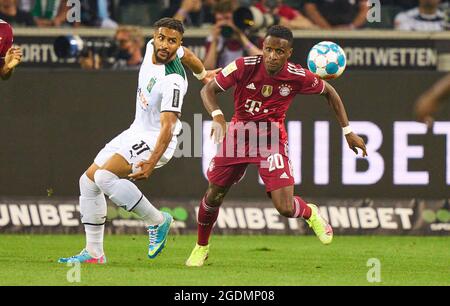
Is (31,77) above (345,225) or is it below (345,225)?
above

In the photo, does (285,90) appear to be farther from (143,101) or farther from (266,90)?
(143,101)

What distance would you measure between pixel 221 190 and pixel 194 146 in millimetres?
3278

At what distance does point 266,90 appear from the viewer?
1159 centimetres

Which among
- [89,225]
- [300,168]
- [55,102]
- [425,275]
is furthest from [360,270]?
[55,102]

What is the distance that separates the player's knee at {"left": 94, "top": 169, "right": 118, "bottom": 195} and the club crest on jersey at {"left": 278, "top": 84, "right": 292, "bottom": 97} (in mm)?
1797

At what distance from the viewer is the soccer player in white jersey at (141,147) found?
1105 cm

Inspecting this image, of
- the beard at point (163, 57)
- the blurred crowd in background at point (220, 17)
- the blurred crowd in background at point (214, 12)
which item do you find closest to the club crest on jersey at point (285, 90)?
the beard at point (163, 57)

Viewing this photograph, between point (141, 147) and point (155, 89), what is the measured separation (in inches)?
21.0

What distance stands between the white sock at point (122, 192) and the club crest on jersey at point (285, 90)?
5.39 ft

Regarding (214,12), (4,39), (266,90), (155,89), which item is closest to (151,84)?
(155,89)

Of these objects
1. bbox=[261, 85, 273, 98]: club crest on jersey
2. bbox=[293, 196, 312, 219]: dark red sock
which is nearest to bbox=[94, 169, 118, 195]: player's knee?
bbox=[261, 85, 273, 98]: club crest on jersey

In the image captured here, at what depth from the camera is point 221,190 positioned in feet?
37.8

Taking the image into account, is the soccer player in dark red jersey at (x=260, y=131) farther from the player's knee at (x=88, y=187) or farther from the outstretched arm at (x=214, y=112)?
the player's knee at (x=88, y=187)
